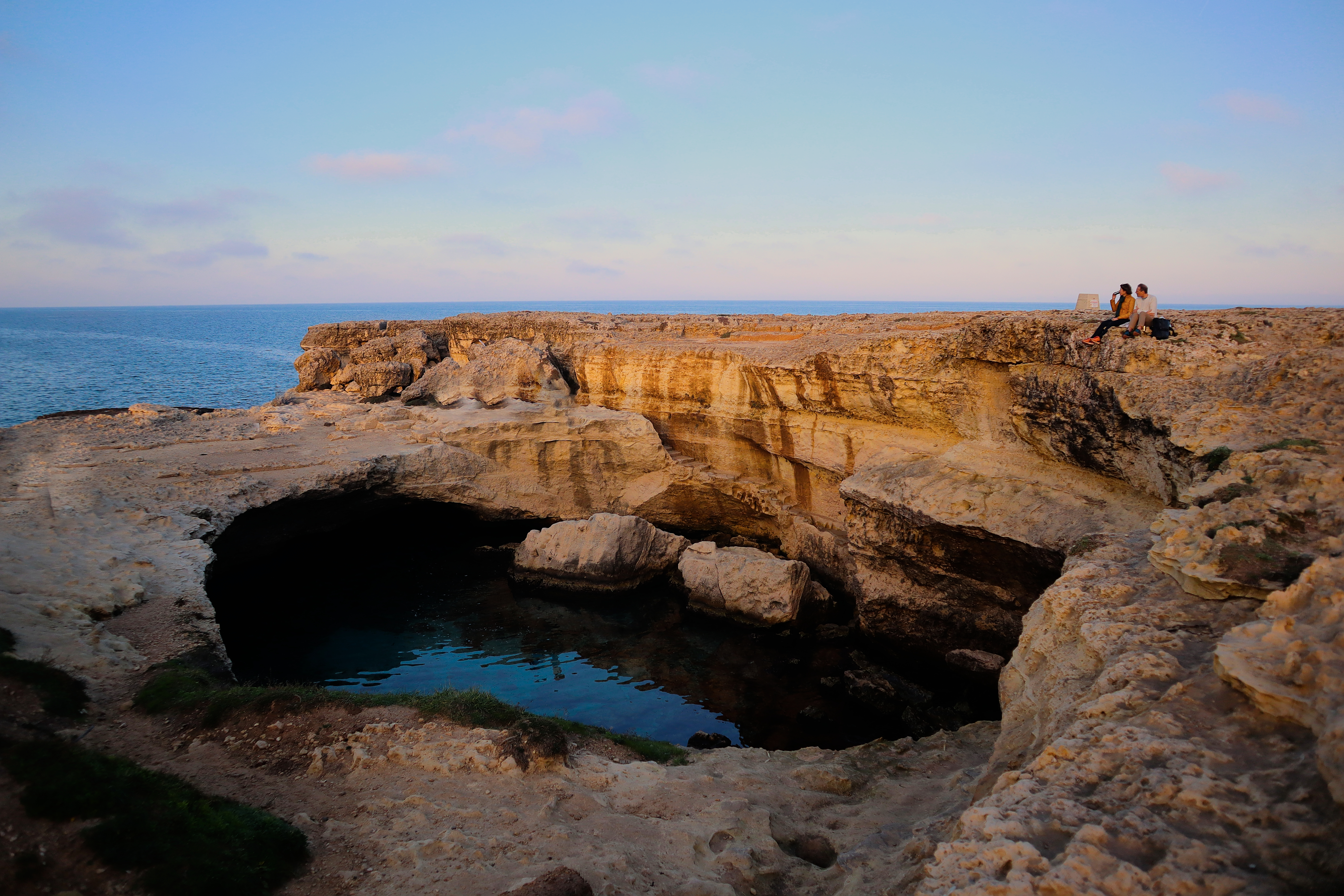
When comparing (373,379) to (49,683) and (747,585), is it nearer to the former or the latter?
(747,585)

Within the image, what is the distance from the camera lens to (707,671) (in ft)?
53.6

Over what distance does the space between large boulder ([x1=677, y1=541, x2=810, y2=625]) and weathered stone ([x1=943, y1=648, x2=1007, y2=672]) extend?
13.1 ft

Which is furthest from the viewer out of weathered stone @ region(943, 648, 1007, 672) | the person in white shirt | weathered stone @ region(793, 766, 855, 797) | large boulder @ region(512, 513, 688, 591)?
large boulder @ region(512, 513, 688, 591)

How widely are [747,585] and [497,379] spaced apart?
13079mm

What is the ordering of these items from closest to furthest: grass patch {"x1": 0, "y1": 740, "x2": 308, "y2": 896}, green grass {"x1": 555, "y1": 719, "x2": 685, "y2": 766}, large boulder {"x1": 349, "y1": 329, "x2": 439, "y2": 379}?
grass patch {"x1": 0, "y1": 740, "x2": 308, "y2": 896} < green grass {"x1": 555, "y1": 719, "x2": 685, "y2": 766} < large boulder {"x1": 349, "y1": 329, "x2": 439, "y2": 379}

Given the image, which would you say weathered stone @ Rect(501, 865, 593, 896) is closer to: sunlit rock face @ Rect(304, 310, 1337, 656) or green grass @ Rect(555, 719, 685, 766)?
green grass @ Rect(555, 719, 685, 766)

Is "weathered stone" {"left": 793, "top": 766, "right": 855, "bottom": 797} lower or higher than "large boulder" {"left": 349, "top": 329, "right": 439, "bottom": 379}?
lower

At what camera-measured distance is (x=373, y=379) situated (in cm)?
2941

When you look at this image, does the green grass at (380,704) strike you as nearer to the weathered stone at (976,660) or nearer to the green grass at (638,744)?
the green grass at (638,744)

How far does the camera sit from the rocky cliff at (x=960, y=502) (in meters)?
4.89

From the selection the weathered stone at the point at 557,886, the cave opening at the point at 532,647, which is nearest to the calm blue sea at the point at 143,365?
the cave opening at the point at 532,647

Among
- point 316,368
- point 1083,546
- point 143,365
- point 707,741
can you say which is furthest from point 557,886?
point 143,365

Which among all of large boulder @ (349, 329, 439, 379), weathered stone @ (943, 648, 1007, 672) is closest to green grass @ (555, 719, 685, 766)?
weathered stone @ (943, 648, 1007, 672)

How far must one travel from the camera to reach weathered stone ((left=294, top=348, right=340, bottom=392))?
3080 centimetres
